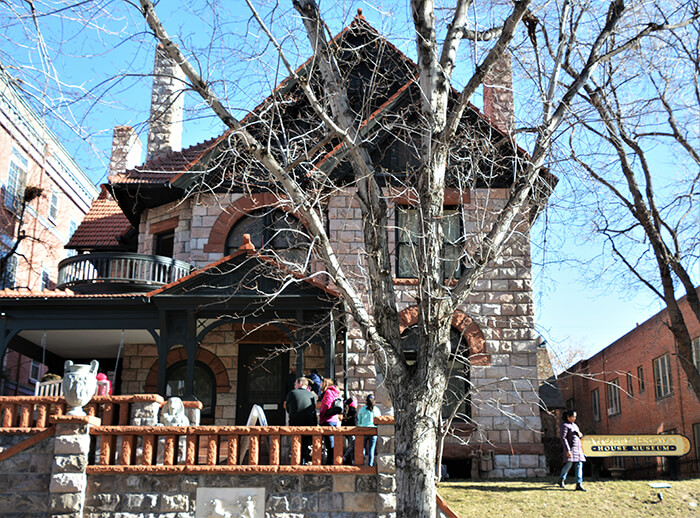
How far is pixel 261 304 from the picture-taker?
53.9 feet

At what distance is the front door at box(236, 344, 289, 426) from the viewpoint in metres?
18.4

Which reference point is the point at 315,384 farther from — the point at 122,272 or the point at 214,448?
the point at 122,272

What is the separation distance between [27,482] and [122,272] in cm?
689

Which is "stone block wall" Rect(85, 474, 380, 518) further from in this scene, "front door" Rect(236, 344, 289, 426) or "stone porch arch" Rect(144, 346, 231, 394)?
"front door" Rect(236, 344, 289, 426)

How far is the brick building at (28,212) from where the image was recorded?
88.3 ft

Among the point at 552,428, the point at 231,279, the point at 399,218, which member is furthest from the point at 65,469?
the point at 552,428

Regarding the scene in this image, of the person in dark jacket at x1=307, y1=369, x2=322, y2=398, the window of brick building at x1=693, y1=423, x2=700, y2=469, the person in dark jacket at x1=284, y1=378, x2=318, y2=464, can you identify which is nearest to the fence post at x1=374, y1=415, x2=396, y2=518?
the person in dark jacket at x1=284, y1=378, x2=318, y2=464

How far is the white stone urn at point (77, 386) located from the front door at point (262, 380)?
20.8 feet

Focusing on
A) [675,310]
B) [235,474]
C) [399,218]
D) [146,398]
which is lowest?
[235,474]

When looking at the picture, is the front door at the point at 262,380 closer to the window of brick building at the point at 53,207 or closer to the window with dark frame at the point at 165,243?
the window with dark frame at the point at 165,243

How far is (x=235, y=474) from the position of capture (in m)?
11.9

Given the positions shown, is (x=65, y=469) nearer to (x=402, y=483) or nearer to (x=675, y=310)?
(x=402, y=483)

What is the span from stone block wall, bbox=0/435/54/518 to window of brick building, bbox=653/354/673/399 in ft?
67.1

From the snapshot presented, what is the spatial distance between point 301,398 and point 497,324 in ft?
23.5
